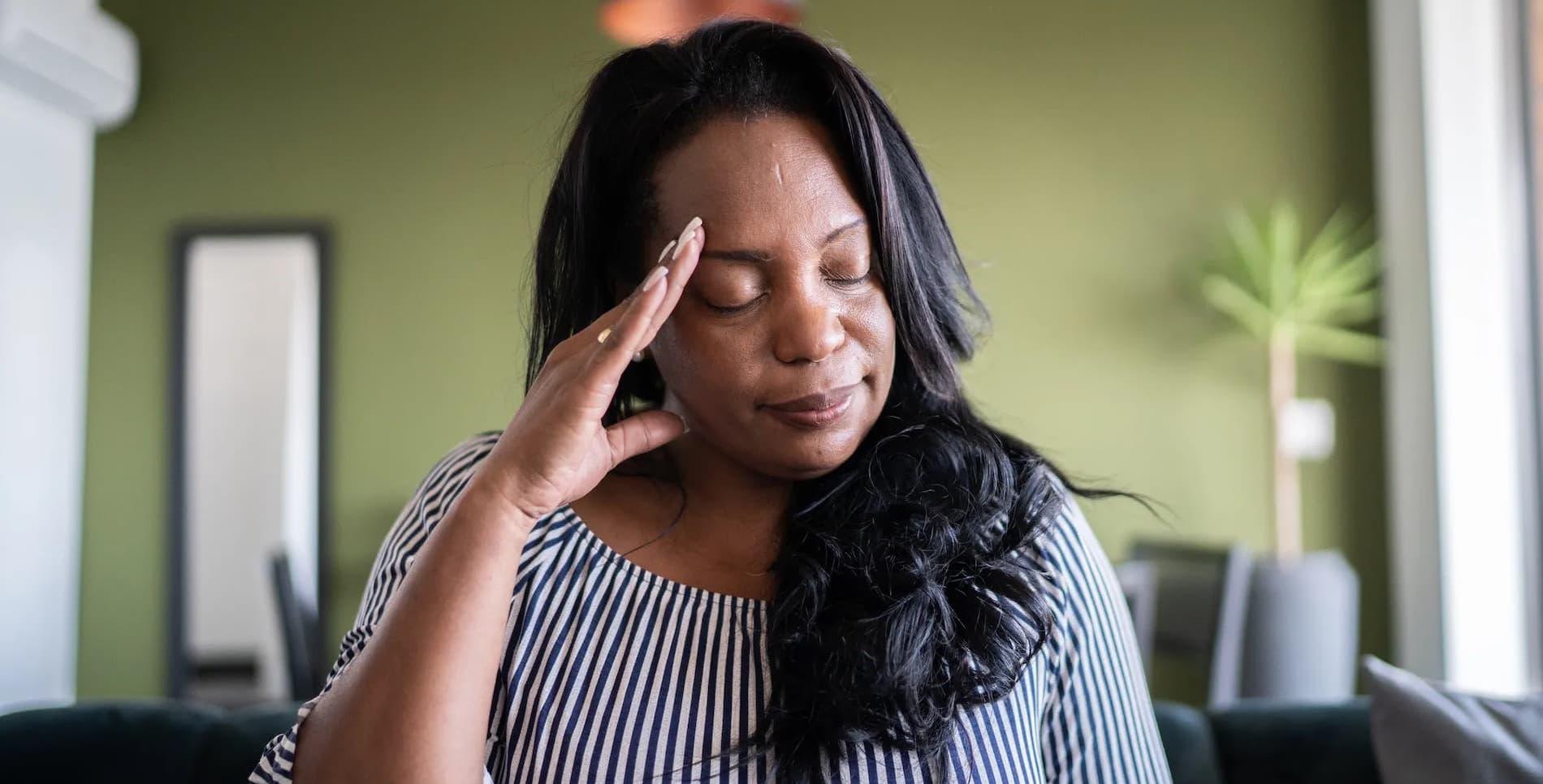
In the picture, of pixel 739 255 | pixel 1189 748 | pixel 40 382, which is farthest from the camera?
pixel 40 382

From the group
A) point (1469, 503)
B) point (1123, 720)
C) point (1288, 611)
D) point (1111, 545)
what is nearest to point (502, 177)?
point (1111, 545)

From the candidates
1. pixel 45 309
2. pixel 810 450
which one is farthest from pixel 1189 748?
pixel 45 309

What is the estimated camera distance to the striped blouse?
103cm

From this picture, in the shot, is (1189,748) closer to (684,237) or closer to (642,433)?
(642,433)

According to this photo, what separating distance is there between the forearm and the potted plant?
3161mm

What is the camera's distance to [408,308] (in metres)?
4.42

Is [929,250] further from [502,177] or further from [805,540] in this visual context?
[502,177]

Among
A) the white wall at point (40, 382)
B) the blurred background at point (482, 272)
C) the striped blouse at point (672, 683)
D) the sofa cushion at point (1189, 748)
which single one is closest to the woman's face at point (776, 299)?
the striped blouse at point (672, 683)

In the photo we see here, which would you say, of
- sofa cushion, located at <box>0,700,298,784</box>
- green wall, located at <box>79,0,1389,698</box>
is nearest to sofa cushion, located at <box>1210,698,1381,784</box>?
sofa cushion, located at <box>0,700,298,784</box>

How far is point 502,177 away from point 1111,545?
261 cm

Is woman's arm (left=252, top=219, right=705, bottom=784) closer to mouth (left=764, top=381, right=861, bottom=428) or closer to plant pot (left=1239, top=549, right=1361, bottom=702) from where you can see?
mouth (left=764, top=381, right=861, bottom=428)

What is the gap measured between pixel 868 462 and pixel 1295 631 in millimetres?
2895

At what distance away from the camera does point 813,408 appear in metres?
1.05

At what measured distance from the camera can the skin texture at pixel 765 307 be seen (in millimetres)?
1030
